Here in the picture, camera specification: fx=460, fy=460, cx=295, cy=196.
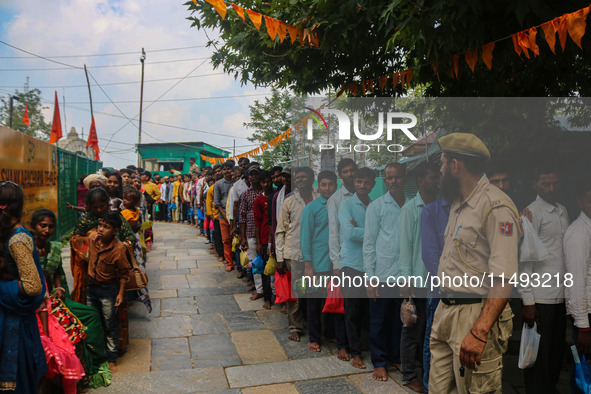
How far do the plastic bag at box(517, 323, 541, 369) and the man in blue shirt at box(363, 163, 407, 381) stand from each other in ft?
3.60

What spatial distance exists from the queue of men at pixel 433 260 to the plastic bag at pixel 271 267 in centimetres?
23

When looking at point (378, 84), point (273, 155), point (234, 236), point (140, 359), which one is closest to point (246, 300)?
point (234, 236)

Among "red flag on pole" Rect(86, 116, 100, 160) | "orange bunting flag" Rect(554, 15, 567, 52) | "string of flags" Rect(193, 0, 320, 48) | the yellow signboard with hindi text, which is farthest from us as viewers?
"red flag on pole" Rect(86, 116, 100, 160)

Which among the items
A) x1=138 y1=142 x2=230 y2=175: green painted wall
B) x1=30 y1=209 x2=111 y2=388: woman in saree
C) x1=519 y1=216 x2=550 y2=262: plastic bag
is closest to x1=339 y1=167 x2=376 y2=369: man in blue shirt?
x1=519 y1=216 x2=550 y2=262: plastic bag

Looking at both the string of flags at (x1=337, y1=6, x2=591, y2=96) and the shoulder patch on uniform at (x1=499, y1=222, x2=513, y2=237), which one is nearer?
the shoulder patch on uniform at (x1=499, y1=222, x2=513, y2=237)

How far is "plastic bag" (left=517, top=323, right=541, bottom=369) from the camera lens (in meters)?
2.98

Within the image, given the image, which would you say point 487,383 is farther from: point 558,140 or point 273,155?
point 273,155

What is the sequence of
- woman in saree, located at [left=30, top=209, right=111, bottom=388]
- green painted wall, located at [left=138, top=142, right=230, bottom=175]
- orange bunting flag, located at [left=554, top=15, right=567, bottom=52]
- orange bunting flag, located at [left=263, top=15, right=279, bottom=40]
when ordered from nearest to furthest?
orange bunting flag, located at [left=554, top=15, right=567, bottom=52], woman in saree, located at [left=30, top=209, right=111, bottom=388], orange bunting flag, located at [left=263, top=15, right=279, bottom=40], green painted wall, located at [left=138, top=142, right=230, bottom=175]

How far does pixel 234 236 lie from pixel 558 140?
4.67 m

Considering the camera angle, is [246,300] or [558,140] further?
[246,300]

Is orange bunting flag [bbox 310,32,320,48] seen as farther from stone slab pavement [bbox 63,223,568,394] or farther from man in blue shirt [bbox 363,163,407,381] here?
stone slab pavement [bbox 63,223,568,394]

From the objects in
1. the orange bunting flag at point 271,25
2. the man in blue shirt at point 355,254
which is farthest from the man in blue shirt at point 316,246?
the orange bunting flag at point 271,25

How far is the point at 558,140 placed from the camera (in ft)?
17.8

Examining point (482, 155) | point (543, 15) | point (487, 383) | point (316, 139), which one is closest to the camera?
point (487, 383)
